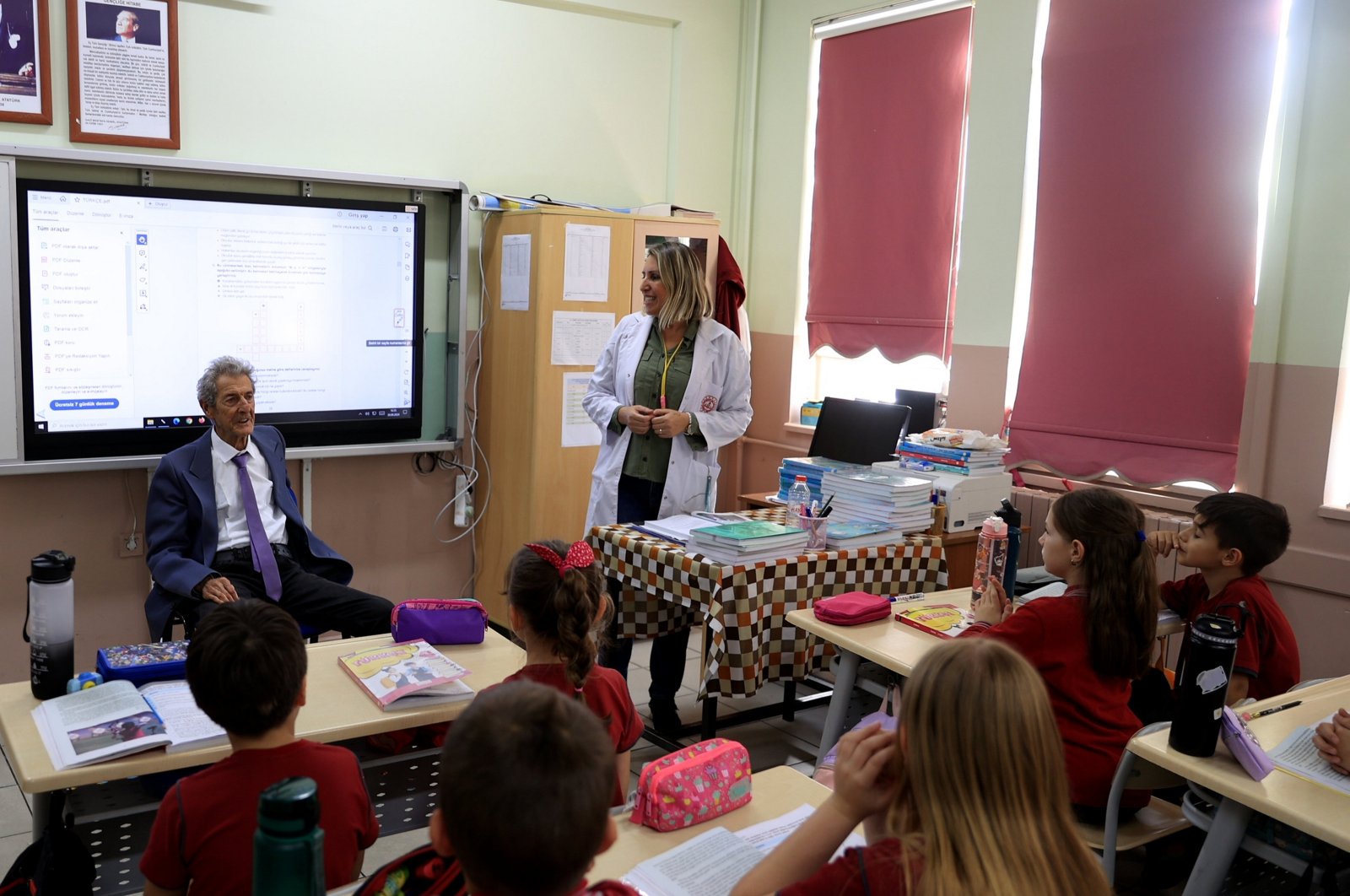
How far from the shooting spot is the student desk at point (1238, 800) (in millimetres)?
1714

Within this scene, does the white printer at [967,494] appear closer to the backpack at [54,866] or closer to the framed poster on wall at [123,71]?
the backpack at [54,866]

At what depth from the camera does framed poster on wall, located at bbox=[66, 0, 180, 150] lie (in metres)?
3.75

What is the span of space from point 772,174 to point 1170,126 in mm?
2114

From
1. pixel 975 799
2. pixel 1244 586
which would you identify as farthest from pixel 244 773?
pixel 1244 586

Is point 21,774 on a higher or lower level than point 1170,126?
lower

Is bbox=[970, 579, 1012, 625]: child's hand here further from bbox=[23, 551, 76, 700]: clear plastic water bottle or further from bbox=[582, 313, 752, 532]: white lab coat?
bbox=[23, 551, 76, 700]: clear plastic water bottle

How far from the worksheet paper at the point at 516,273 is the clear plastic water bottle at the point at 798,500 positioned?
63.4 inches

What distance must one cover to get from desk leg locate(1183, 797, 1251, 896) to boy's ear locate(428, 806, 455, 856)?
1.46 meters

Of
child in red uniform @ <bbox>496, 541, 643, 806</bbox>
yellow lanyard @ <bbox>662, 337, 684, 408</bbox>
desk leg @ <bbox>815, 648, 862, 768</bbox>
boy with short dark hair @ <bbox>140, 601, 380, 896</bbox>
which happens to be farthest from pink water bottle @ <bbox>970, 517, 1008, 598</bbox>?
boy with short dark hair @ <bbox>140, 601, 380, 896</bbox>

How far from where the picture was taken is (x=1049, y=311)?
4203 millimetres

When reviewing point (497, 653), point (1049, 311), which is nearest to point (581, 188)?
point (1049, 311)

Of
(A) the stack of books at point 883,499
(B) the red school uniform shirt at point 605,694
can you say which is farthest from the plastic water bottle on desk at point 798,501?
(B) the red school uniform shirt at point 605,694

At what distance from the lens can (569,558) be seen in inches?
79.4

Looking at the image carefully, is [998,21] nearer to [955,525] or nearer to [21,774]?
[955,525]
